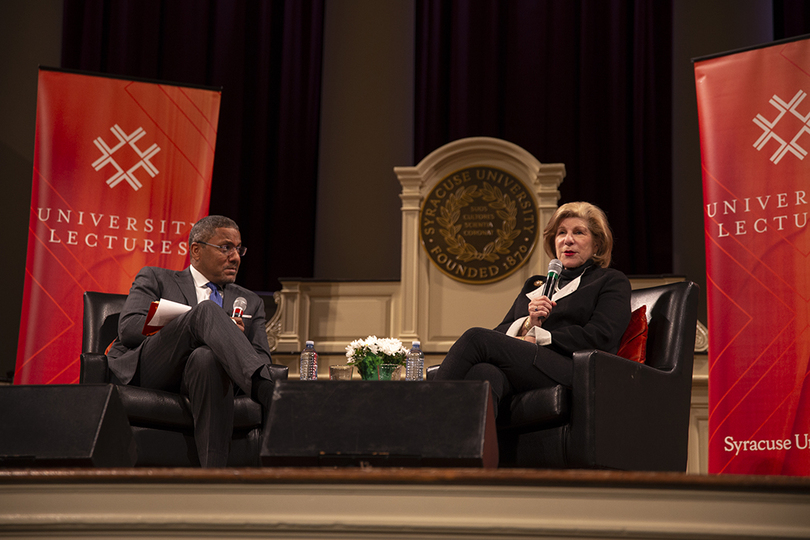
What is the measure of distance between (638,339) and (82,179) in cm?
317

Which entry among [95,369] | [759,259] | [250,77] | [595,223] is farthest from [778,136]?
[250,77]

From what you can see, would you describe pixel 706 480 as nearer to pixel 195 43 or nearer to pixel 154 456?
pixel 154 456

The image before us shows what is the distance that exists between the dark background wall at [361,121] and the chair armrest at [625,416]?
4.12 meters

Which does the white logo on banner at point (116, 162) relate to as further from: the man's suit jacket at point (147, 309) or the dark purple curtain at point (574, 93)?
the dark purple curtain at point (574, 93)

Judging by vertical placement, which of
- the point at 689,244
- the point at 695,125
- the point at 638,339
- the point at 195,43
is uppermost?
the point at 195,43

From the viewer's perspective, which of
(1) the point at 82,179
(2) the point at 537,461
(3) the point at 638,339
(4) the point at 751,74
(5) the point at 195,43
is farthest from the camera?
(5) the point at 195,43

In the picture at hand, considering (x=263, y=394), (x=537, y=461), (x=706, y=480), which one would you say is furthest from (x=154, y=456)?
(x=706, y=480)

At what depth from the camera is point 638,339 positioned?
2.48 meters

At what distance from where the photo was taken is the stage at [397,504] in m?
1.08

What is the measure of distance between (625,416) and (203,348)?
1244mm

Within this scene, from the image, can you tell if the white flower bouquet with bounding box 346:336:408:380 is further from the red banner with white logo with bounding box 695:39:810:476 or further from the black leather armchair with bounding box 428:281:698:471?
the red banner with white logo with bounding box 695:39:810:476

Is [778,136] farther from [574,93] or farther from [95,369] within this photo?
[574,93]

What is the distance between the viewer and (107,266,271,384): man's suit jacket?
262 centimetres

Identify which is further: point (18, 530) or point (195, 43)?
point (195, 43)
